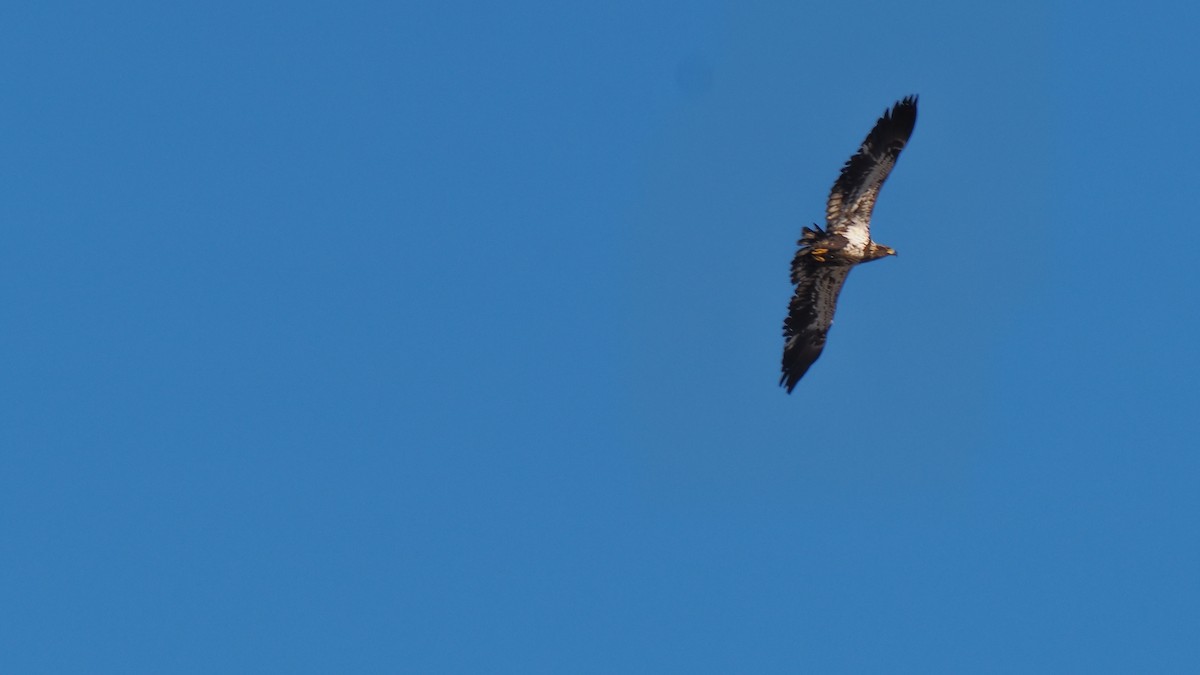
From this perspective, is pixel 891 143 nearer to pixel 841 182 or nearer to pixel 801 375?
pixel 841 182

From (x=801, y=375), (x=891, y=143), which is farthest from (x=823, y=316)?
(x=891, y=143)

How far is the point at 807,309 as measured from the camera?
51.4 metres

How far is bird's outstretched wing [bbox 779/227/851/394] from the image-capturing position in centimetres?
5022

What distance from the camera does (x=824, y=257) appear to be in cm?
4962

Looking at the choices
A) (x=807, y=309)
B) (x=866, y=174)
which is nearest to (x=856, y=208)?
(x=866, y=174)

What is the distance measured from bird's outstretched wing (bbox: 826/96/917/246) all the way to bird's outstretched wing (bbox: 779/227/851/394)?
2.44 ft

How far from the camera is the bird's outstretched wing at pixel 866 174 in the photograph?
1937 inches

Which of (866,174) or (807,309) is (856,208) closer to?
(866,174)

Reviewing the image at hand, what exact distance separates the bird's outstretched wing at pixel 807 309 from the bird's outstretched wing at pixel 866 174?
75 cm

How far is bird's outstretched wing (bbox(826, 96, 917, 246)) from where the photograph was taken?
49188 mm

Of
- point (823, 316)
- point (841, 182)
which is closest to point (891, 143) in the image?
point (841, 182)

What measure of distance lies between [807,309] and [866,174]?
4082 millimetres

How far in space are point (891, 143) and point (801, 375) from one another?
6.73 meters

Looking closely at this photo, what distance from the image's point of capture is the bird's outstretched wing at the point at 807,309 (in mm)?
50219
